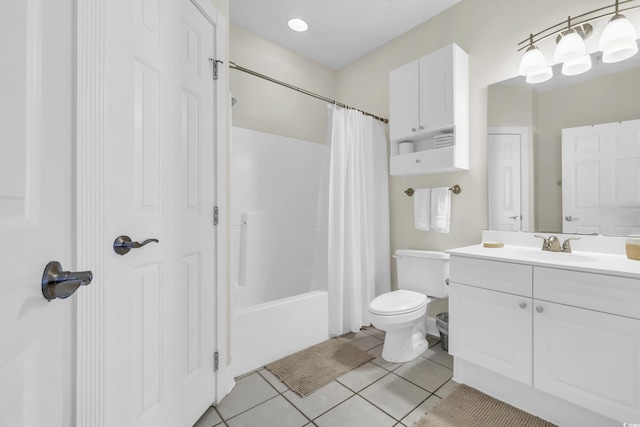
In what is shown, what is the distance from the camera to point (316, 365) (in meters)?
1.91

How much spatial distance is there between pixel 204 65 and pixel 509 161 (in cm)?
206

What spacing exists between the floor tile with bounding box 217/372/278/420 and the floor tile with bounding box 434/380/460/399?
945 mm

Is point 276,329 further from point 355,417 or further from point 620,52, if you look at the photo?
point 620,52

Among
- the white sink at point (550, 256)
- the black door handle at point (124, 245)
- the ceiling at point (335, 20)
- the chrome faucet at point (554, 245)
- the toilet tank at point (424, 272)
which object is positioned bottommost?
the toilet tank at point (424, 272)

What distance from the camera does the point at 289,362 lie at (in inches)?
76.2

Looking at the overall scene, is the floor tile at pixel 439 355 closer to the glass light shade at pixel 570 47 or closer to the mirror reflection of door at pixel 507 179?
the mirror reflection of door at pixel 507 179

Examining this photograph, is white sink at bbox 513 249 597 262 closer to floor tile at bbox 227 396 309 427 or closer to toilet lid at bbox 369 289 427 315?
toilet lid at bbox 369 289 427 315

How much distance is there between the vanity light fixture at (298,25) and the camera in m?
2.49

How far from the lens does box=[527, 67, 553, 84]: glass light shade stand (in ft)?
5.89

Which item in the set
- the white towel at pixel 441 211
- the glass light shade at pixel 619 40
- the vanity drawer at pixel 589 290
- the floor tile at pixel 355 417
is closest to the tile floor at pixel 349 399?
the floor tile at pixel 355 417

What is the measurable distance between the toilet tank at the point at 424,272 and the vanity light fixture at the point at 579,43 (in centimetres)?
137

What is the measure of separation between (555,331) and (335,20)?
270cm

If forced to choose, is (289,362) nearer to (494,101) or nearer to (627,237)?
(627,237)

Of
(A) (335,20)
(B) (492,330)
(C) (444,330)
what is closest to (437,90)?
(A) (335,20)
